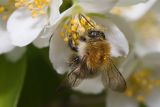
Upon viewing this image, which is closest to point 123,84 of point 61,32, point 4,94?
point 61,32

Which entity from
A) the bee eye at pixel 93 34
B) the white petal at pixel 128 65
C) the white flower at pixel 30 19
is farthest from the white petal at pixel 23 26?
the white petal at pixel 128 65

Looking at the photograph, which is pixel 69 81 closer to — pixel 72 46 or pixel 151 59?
pixel 72 46

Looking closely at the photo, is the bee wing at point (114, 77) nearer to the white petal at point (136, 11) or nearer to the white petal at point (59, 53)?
the white petal at point (59, 53)

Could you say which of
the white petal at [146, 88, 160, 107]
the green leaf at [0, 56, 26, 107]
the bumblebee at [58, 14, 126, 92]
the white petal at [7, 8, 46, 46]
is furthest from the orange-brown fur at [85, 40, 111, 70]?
the white petal at [146, 88, 160, 107]

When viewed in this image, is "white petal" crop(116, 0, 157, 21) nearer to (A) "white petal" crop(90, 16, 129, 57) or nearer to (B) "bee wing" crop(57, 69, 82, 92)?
(A) "white petal" crop(90, 16, 129, 57)

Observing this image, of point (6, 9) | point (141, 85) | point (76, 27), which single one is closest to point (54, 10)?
point (76, 27)
